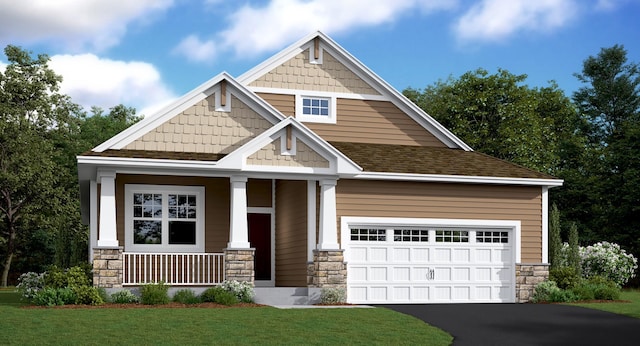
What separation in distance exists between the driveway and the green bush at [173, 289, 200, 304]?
4616mm

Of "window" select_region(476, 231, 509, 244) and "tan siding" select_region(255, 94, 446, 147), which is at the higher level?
"tan siding" select_region(255, 94, 446, 147)

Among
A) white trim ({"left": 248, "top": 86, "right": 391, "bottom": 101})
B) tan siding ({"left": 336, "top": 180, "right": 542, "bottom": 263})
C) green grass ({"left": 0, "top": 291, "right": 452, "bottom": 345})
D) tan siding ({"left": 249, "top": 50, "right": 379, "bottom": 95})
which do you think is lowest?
green grass ({"left": 0, "top": 291, "right": 452, "bottom": 345})

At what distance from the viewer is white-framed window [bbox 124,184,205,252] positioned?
72.1 ft

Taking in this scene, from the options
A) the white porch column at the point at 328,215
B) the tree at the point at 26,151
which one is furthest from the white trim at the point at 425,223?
the tree at the point at 26,151

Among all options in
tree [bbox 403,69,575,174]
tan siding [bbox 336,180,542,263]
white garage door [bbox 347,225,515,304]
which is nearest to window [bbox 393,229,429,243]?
white garage door [bbox 347,225,515,304]

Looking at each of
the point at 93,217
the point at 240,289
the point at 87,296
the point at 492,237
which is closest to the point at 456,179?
the point at 492,237

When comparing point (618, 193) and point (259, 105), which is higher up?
point (259, 105)

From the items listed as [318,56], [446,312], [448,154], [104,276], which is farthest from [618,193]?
[104,276]

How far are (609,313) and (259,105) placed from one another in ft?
33.0

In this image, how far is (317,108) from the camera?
25.3m

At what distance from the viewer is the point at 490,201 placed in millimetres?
22906

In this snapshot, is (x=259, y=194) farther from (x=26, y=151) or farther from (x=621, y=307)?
(x=26, y=151)

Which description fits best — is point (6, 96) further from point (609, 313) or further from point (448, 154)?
point (609, 313)

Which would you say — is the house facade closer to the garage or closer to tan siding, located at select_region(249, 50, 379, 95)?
the garage
